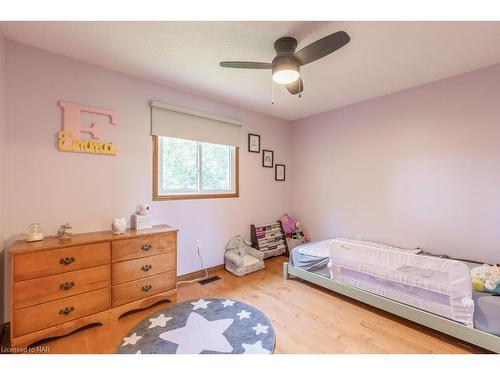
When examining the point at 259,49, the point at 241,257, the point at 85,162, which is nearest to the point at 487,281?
the point at 241,257

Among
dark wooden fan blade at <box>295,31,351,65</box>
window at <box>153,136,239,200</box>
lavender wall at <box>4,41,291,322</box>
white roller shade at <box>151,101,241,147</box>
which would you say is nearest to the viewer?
dark wooden fan blade at <box>295,31,351,65</box>

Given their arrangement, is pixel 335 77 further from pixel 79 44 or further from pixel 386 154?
pixel 79 44

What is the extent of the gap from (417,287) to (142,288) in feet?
8.00

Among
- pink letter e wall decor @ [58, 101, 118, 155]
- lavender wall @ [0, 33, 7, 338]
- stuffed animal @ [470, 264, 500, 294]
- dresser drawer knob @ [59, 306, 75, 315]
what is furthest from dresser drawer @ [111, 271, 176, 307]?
stuffed animal @ [470, 264, 500, 294]

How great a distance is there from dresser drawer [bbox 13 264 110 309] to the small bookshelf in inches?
81.4

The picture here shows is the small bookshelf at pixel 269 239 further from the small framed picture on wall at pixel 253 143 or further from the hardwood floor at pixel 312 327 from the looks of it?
the small framed picture on wall at pixel 253 143

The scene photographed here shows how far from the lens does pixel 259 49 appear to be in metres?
1.90

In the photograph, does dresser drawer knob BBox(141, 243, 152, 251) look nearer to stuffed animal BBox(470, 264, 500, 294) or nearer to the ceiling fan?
the ceiling fan

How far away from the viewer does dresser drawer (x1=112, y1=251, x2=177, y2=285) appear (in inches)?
78.6

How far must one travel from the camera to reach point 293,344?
1.70m
